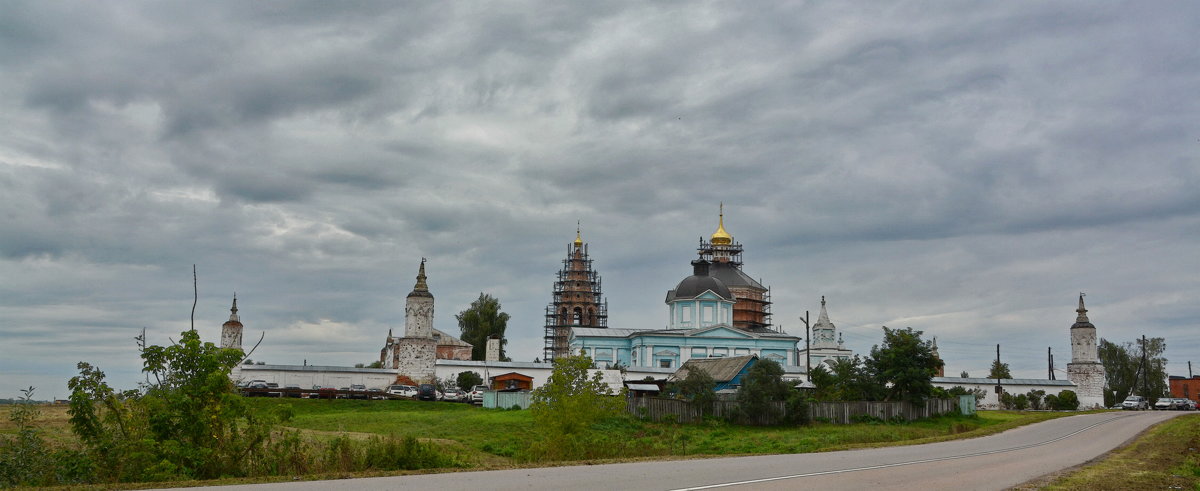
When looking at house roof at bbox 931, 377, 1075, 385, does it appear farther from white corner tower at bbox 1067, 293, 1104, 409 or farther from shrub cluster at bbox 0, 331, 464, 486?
shrub cluster at bbox 0, 331, 464, 486

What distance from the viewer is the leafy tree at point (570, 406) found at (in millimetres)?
23781

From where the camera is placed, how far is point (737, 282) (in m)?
92.4

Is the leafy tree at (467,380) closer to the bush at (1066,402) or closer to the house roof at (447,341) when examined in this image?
the house roof at (447,341)

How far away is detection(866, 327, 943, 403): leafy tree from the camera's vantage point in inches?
1812

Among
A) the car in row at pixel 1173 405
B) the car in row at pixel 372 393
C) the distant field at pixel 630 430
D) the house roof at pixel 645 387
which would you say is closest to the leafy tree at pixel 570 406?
the distant field at pixel 630 430

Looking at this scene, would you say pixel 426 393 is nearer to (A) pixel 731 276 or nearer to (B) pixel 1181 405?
(A) pixel 731 276

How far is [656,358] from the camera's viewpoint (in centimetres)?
7719

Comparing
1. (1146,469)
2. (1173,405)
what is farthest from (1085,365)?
(1146,469)

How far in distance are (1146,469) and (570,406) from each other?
13.5m

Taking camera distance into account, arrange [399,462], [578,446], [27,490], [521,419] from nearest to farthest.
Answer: [27,490]
[399,462]
[578,446]
[521,419]

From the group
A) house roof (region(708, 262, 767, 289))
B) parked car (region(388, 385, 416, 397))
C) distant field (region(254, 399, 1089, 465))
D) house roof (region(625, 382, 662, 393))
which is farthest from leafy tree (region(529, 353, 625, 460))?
house roof (region(708, 262, 767, 289))

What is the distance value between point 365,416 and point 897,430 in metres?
23.1

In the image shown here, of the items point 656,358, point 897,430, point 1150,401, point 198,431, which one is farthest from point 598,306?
point 198,431

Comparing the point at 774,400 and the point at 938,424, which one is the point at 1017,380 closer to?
the point at 938,424
